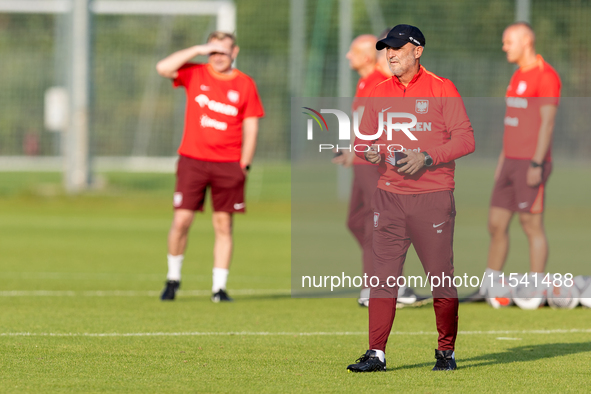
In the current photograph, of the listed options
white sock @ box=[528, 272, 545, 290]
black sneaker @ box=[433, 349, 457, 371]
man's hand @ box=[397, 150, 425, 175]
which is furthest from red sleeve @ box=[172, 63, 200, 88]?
black sneaker @ box=[433, 349, 457, 371]

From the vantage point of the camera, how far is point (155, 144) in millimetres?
23062

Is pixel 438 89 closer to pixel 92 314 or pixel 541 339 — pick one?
pixel 541 339

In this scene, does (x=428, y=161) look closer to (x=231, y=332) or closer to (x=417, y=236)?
(x=417, y=236)

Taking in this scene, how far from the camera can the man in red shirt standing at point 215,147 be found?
844 centimetres

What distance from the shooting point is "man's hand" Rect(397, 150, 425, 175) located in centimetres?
504

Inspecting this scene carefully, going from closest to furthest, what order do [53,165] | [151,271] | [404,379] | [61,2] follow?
[404,379], [151,271], [61,2], [53,165]

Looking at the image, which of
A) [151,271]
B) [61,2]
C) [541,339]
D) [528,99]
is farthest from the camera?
[61,2]

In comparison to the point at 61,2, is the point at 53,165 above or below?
below

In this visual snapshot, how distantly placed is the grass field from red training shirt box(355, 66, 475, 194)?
2.21ft

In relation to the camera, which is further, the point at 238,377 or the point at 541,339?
the point at 541,339

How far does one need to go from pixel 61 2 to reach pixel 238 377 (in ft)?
63.3

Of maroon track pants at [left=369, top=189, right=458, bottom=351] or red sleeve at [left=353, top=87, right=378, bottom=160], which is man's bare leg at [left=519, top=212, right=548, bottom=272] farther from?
red sleeve at [left=353, top=87, right=378, bottom=160]

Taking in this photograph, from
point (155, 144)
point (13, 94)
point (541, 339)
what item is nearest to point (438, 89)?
point (541, 339)

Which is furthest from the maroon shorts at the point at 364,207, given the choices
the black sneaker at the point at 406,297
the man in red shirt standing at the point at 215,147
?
the man in red shirt standing at the point at 215,147
